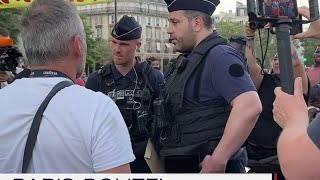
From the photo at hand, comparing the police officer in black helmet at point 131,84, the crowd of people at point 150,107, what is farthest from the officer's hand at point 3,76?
the police officer in black helmet at point 131,84

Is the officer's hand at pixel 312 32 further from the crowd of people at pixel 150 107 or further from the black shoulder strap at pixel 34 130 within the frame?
the black shoulder strap at pixel 34 130

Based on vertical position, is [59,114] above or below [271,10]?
below

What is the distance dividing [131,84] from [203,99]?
3.69 feet

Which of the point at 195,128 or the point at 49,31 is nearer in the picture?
the point at 49,31

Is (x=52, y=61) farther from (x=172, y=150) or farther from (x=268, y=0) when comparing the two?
(x=172, y=150)

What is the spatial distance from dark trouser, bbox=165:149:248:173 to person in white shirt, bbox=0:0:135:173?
3.06ft

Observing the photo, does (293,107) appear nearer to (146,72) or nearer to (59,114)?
(59,114)

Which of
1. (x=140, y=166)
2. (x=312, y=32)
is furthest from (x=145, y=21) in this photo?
(x=312, y=32)

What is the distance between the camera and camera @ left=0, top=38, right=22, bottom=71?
3.32 meters

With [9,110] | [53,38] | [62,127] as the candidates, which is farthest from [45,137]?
[53,38]

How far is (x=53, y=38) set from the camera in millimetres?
1797

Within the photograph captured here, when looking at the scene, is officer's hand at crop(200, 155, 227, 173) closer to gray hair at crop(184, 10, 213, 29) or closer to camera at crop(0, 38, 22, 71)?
gray hair at crop(184, 10, 213, 29)

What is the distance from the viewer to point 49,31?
1.80m

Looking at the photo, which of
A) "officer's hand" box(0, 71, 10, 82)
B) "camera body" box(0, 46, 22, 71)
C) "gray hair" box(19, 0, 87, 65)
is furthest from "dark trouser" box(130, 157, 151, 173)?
"gray hair" box(19, 0, 87, 65)
